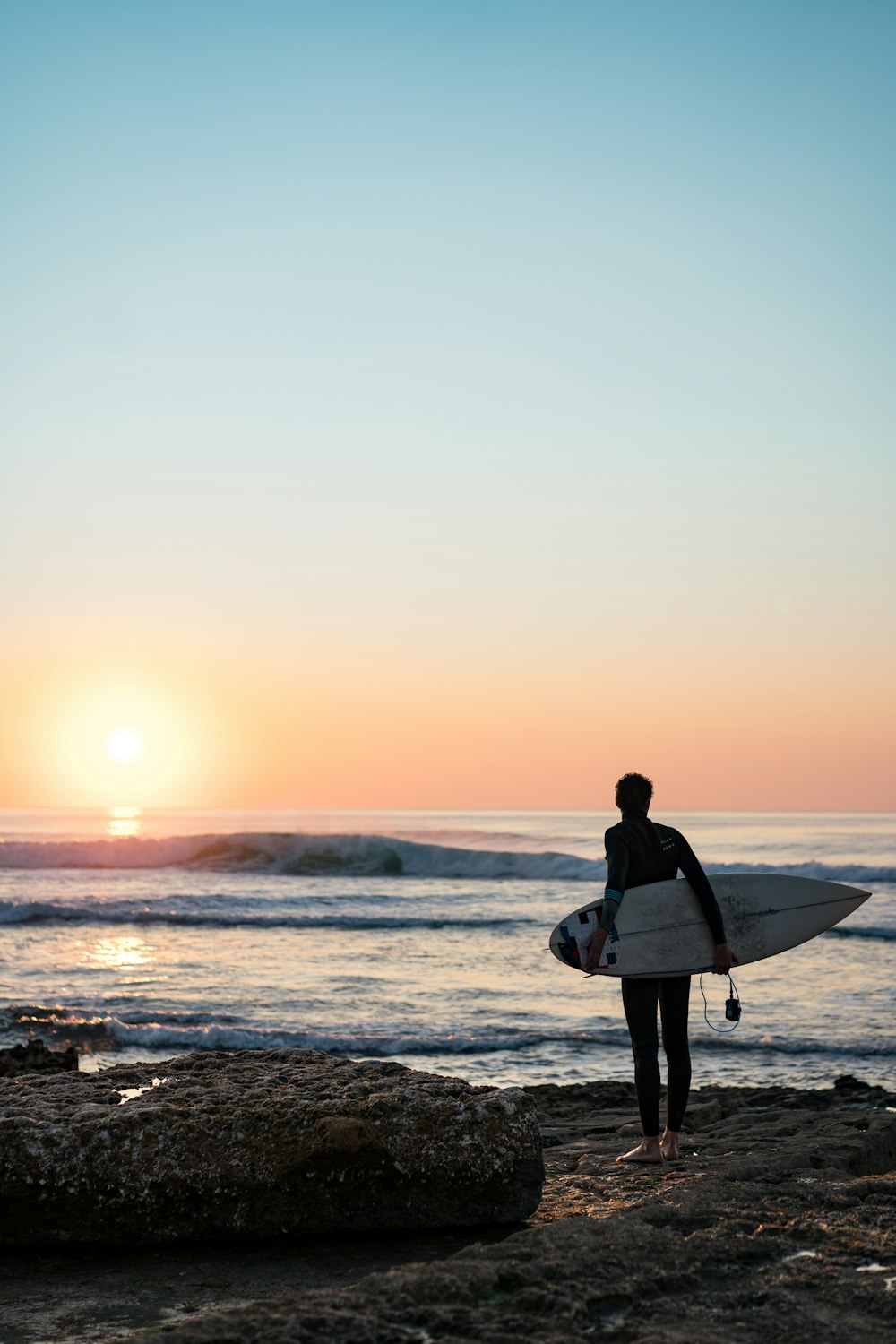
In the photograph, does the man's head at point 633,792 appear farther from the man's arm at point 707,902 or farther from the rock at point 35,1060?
the rock at point 35,1060

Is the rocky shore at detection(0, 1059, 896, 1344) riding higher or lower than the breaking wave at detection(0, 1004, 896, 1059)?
higher

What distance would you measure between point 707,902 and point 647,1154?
122cm

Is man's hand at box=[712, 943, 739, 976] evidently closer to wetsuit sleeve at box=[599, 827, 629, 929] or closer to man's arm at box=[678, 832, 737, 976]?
man's arm at box=[678, 832, 737, 976]

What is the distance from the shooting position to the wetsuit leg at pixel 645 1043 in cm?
496

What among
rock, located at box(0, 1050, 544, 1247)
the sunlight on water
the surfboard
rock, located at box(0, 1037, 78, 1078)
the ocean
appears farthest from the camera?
the sunlight on water

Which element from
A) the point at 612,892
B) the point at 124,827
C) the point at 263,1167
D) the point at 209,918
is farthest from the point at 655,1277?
the point at 124,827

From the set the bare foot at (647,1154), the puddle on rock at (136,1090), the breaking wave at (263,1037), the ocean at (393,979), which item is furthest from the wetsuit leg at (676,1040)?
the breaking wave at (263,1037)

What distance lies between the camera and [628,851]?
5.21 meters

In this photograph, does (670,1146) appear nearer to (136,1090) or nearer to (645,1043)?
(645,1043)

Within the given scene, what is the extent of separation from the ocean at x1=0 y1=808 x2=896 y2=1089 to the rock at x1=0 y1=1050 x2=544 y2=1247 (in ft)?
15.7

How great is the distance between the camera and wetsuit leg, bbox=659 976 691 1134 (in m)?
5.06

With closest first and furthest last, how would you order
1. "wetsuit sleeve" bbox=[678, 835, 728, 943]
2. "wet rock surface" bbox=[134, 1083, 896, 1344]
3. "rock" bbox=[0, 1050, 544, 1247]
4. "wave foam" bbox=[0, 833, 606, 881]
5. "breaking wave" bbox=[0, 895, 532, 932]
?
"wet rock surface" bbox=[134, 1083, 896, 1344] → "rock" bbox=[0, 1050, 544, 1247] → "wetsuit sleeve" bbox=[678, 835, 728, 943] → "breaking wave" bbox=[0, 895, 532, 932] → "wave foam" bbox=[0, 833, 606, 881]

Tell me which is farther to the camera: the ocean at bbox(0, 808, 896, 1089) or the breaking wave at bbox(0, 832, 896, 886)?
the breaking wave at bbox(0, 832, 896, 886)

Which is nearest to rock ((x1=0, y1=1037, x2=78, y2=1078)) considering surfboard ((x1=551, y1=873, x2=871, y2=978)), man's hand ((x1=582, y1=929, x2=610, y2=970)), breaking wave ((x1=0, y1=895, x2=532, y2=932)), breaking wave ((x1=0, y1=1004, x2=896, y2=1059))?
breaking wave ((x1=0, y1=1004, x2=896, y2=1059))
